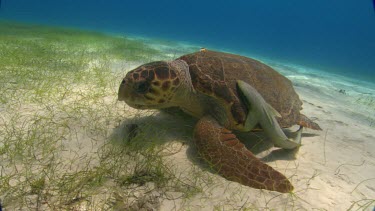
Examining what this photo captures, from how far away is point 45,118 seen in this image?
308cm

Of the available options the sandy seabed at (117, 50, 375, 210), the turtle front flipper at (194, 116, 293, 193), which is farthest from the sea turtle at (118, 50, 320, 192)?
the sandy seabed at (117, 50, 375, 210)

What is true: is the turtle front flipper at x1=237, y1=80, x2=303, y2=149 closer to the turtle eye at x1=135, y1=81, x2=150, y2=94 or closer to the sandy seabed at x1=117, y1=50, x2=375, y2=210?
the sandy seabed at x1=117, y1=50, x2=375, y2=210

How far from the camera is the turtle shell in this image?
10.9 ft

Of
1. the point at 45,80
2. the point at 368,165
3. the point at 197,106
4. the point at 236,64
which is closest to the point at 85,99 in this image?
the point at 45,80

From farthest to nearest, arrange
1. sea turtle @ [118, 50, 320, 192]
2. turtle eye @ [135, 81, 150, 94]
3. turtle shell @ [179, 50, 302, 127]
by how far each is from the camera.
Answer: turtle shell @ [179, 50, 302, 127]
turtle eye @ [135, 81, 150, 94]
sea turtle @ [118, 50, 320, 192]

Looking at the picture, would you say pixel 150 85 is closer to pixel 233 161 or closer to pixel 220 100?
pixel 220 100

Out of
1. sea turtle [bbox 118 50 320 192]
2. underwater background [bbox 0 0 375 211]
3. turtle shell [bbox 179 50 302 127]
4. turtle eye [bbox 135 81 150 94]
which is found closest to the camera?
underwater background [bbox 0 0 375 211]

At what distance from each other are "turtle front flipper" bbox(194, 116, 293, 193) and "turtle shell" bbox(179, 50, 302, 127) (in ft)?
1.73

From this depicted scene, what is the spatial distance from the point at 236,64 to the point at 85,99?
9.15 ft

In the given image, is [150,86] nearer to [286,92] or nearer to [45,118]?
[45,118]

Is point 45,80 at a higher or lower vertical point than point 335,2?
lower

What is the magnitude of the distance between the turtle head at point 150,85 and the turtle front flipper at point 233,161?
2.22 ft

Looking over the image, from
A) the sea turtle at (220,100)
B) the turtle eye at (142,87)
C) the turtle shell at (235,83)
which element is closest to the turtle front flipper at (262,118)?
the sea turtle at (220,100)

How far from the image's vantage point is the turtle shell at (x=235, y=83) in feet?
10.9
